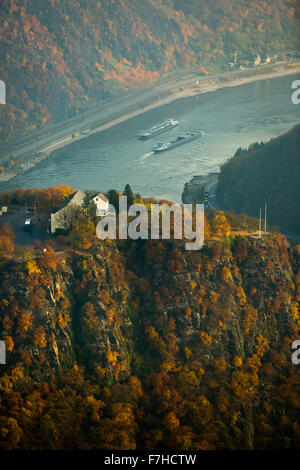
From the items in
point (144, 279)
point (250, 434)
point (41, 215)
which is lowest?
point (250, 434)

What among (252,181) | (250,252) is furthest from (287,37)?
(250,252)

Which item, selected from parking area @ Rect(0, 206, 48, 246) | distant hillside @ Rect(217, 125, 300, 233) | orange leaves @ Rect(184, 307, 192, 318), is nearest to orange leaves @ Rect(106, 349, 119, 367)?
orange leaves @ Rect(184, 307, 192, 318)

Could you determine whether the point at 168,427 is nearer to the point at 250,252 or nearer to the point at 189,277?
the point at 189,277

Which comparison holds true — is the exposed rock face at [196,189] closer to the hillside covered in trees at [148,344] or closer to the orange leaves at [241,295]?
the hillside covered in trees at [148,344]

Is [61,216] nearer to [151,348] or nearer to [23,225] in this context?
[23,225]

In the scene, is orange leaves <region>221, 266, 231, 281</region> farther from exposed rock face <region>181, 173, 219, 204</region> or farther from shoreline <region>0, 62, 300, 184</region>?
shoreline <region>0, 62, 300, 184</region>

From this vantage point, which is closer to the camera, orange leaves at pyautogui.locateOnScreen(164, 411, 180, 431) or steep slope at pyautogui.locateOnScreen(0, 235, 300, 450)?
steep slope at pyautogui.locateOnScreen(0, 235, 300, 450)

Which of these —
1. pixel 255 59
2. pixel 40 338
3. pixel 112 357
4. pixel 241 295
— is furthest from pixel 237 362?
pixel 255 59
